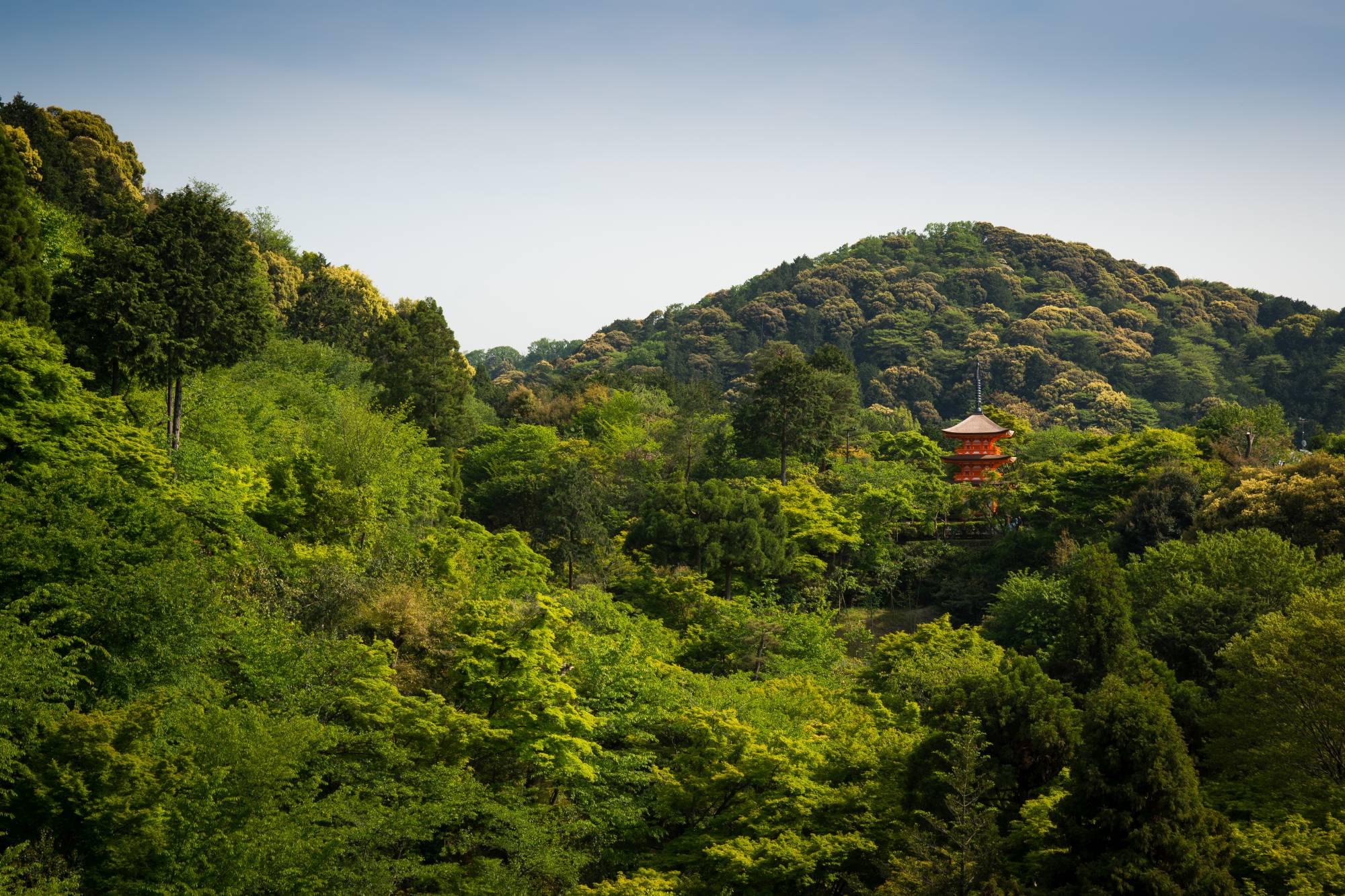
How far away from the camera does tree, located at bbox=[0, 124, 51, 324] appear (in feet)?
76.1

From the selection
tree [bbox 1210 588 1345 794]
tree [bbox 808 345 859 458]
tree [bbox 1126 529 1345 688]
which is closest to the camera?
tree [bbox 1210 588 1345 794]

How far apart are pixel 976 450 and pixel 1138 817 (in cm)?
3266

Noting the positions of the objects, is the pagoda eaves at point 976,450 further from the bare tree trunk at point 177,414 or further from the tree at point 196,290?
the bare tree trunk at point 177,414

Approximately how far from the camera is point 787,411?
1636 inches

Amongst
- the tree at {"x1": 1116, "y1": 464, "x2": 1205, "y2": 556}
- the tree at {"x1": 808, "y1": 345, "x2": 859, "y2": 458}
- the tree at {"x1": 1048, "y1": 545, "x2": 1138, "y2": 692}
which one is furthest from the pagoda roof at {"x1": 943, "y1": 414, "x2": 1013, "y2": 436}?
the tree at {"x1": 1048, "y1": 545, "x2": 1138, "y2": 692}

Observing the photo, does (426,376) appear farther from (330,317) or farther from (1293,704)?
→ (1293,704)

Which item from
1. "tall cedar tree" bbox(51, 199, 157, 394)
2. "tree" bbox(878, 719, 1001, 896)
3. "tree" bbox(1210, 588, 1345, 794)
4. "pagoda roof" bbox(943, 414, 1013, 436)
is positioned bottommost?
"tree" bbox(878, 719, 1001, 896)

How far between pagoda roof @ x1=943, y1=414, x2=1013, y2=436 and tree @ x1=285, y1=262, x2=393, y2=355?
83.6 ft

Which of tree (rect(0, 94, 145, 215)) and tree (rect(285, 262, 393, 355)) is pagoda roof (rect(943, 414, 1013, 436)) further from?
tree (rect(0, 94, 145, 215))

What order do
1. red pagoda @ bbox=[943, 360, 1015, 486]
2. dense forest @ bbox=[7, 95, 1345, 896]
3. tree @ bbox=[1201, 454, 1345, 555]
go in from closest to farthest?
1. dense forest @ bbox=[7, 95, 1345, 896]
2. tree @ bbox=[1201, 454, 1345, 555]
3. red pagoda @ bbox=[943, 360, 1015, 486]

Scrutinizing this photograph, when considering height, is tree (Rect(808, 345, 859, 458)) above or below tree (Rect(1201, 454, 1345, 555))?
above

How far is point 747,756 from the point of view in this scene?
64.2ft

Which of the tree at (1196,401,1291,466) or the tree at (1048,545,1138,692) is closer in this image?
the tree at (1048,545,1138,692)

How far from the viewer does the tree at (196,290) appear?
80.8 ft
